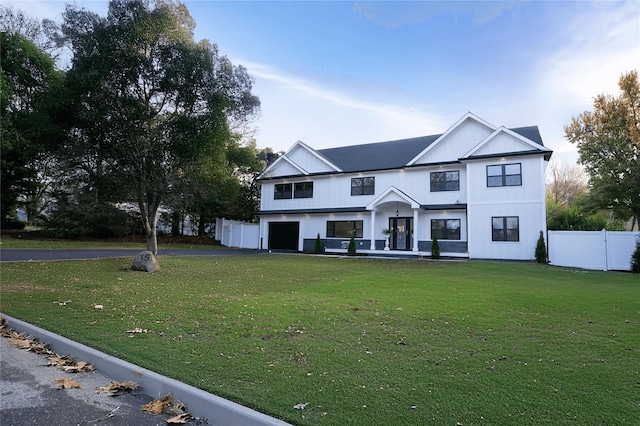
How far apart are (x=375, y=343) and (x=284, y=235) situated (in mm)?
21974

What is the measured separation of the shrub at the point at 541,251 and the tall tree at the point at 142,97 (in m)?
15.2

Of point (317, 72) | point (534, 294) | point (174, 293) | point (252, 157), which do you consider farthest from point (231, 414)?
point (252, 157)

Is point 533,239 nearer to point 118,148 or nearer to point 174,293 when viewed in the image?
point 174,293

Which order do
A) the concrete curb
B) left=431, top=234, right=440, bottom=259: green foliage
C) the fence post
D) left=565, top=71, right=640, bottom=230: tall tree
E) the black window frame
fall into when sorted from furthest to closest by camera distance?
left=565, top=71, right=640, bottom=230: tall tree
the black window frame
left=431, top=234, right=440, bottom=259: green foliage
the fence post
the concrete curb

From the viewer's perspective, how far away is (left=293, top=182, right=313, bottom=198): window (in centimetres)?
2517

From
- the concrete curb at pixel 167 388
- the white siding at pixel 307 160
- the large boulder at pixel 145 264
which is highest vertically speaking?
the white siding at pixel 307 160

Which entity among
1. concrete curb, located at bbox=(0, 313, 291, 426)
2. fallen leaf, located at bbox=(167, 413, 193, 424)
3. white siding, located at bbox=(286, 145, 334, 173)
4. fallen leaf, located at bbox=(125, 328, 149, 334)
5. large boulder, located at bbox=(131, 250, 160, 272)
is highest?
white siding, located at bbox=(286, 145, 334, 173)

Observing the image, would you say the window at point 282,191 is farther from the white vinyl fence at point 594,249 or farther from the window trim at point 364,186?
the white vinyl fence at point 594,249

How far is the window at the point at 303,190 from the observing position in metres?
25.2

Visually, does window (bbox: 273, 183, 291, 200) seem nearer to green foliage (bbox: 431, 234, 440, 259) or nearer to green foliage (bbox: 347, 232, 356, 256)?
green foliage (bbox: 347, 232, 356, 256)

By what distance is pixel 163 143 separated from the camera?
13742mm

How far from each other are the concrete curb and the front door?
62.7ft

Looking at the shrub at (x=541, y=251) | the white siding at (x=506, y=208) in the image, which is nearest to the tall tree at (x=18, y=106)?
the white siding at (x=506, y=208)

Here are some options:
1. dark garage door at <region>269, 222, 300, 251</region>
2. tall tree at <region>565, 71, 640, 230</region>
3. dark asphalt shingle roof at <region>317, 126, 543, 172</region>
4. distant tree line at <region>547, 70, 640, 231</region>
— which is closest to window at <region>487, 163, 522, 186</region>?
dark asphalt shingle roof at <region>317, 126, 543, 172</region>
